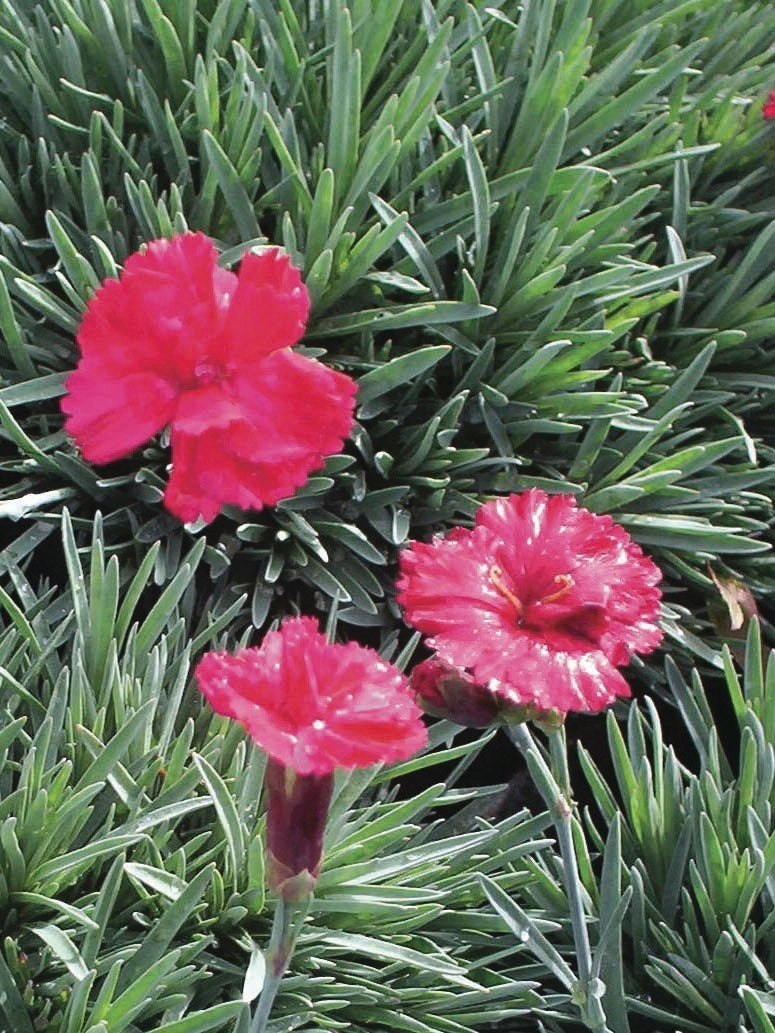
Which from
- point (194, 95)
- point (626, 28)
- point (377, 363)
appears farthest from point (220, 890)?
point (626, 28)

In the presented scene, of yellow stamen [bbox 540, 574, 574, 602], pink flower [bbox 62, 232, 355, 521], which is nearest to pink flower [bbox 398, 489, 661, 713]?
yellow stamen [bbox 540, 574, 574, 602]

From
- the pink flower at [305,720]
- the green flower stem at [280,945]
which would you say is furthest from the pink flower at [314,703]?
the green flower stem at [280,945]

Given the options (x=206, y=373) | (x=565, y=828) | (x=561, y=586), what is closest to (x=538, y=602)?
(x=561, y=586)

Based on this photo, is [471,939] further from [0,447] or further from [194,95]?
[194,95]

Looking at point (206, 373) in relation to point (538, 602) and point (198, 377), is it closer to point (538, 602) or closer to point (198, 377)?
point (198, 377)

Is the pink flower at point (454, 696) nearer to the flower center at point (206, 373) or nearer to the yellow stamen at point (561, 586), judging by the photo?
the yellow stamen at point (561, 586)
